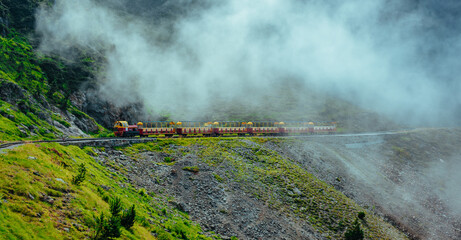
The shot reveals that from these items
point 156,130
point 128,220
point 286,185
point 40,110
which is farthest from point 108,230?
point 156,130

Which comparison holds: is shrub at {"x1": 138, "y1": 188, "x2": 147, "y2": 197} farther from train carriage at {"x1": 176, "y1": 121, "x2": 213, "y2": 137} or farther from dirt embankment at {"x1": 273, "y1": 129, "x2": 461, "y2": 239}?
dirt embankment at {"x1": 273, "y1": 129, "x2": 461, "y2": 239}

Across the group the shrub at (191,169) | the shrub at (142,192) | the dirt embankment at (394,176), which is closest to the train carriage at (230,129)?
the dirt embankment at (394,176)

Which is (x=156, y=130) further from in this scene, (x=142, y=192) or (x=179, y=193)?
(x=142, y=192)

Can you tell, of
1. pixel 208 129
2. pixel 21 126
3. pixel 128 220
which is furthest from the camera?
pixel 208 129

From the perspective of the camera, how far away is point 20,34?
69875 mm

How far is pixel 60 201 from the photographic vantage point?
15586 mm

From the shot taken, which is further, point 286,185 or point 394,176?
point 394,176

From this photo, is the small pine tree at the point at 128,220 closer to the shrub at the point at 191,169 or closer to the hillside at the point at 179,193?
the hillside at the point at 179,193

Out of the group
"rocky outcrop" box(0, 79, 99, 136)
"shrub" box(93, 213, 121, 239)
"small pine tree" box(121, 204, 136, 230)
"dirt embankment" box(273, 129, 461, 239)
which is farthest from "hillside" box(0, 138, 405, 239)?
"rocky outcrop" box(0, 79, 99, 136)

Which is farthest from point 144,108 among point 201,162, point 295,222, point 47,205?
point 47,205

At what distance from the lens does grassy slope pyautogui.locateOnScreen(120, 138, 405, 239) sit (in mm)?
34438

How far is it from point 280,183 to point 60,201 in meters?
30.4

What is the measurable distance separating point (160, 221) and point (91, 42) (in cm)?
9629

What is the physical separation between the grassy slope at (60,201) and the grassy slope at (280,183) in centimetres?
1196
